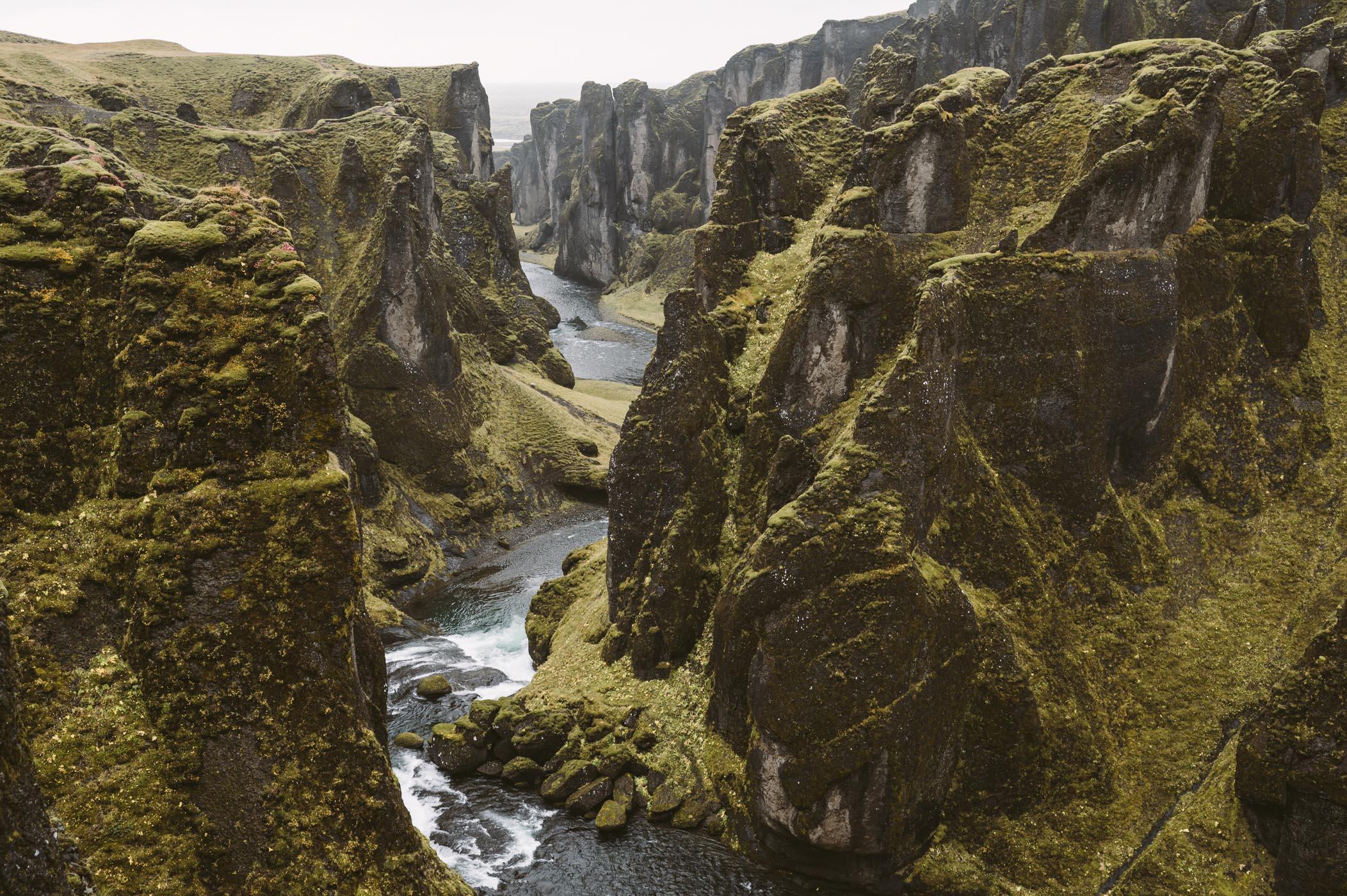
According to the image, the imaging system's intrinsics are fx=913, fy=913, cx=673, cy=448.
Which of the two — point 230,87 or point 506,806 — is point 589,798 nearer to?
point 506,806

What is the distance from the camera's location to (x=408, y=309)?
67.0 metres

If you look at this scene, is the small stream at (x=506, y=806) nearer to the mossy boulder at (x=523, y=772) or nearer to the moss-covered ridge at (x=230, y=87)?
the mossy boulder at (x=523, y=772)

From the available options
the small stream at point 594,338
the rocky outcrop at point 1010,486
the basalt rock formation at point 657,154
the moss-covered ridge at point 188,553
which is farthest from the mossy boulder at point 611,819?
the basalt rock formation at point 657,154

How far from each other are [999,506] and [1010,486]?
1.28 metres

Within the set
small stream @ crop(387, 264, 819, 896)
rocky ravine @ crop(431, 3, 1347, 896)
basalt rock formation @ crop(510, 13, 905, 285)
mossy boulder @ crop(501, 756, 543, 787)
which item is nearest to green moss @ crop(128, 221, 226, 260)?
rocky ravine @ crop(431, 3, 1347, 896)

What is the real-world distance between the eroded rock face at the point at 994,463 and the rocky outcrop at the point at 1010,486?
0.13 meters

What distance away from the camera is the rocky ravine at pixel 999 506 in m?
27.9

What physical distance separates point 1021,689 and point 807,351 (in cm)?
1393

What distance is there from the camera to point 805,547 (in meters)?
29.0

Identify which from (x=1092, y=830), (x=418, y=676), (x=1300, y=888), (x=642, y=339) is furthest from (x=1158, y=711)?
(x=642, y=339)

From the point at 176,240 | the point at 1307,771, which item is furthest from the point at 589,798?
the point at 176,240

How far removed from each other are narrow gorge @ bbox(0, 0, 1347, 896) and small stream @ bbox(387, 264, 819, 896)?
0.20 metres

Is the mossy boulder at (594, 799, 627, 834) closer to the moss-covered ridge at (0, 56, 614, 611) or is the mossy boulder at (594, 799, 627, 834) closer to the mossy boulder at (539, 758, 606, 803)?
the mossy boulder at (539, 758, 606, 803)

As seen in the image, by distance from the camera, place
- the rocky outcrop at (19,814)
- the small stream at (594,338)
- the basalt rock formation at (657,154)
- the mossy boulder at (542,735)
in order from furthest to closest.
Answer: the basalt rock formation at (657,154), the small stream at (594,338), the mossy boulder at (542,735), the rocky outcrop at (19,814)
